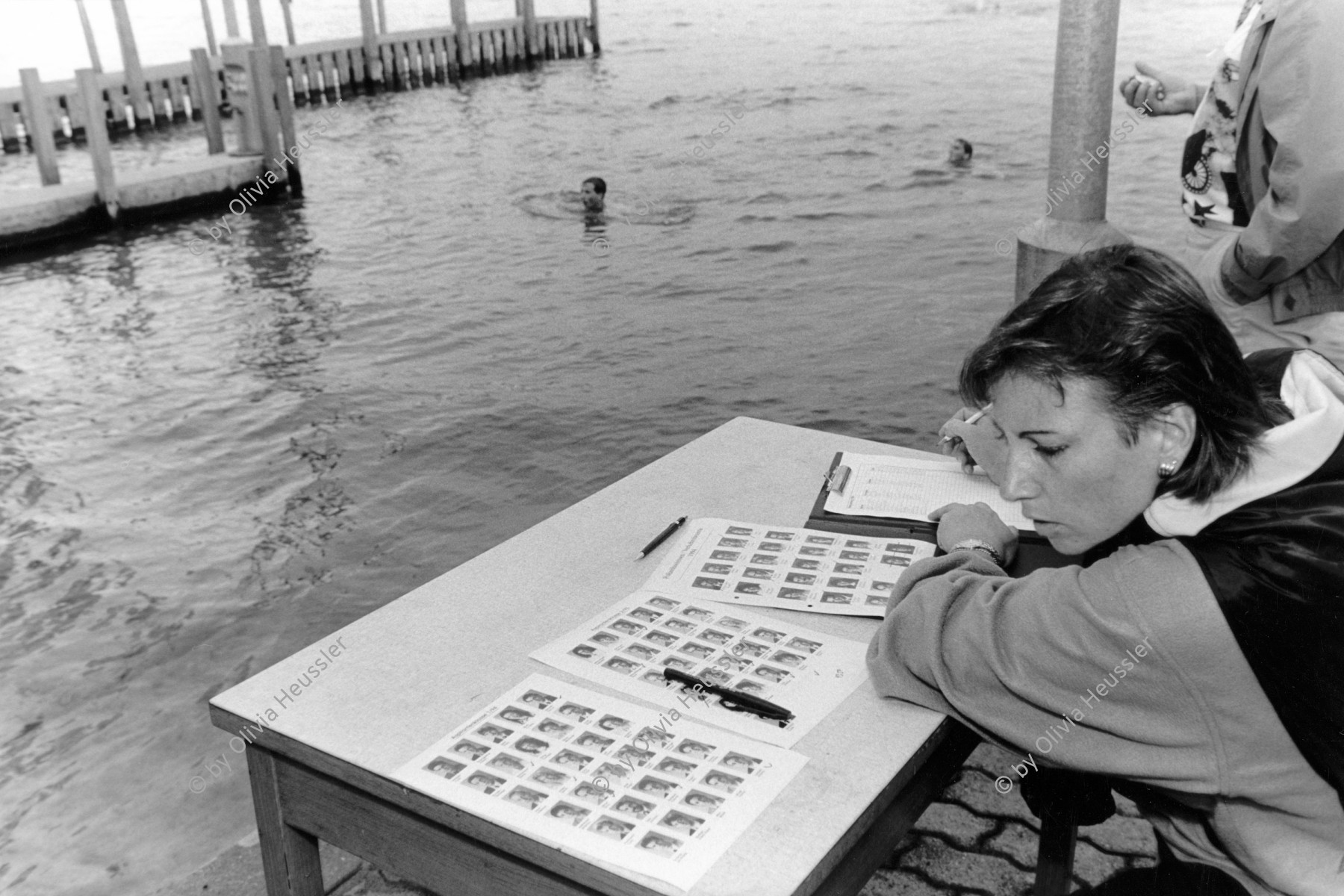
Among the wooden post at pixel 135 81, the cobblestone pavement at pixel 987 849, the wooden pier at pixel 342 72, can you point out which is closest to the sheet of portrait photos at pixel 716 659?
the cobblestone pavement at pixel 987 849

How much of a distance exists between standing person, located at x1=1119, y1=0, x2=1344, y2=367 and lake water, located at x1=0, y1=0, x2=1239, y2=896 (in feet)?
4.85

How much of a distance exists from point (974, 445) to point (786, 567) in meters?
0.62

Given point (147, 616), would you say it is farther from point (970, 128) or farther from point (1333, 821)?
point (970, 128)

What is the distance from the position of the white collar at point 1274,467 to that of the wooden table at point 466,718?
41 cm

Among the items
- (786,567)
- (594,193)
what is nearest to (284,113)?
(594,193)

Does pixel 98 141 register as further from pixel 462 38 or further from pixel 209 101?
pixel 462 38

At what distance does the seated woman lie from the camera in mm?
1515

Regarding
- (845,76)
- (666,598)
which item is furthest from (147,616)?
(845,76)

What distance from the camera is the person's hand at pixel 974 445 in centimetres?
254

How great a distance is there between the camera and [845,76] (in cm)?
2567

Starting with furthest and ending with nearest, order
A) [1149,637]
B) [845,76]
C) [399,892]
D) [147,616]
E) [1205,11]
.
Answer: [1205,11]
[845,76]
[147,616]
[399,892]
[1149,637]

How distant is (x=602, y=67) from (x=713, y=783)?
2944cm

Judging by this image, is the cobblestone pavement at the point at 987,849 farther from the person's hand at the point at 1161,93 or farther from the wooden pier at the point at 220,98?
the wooden pier at the point at 220,98

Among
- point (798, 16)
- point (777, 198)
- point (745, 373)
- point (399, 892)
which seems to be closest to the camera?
point (399, 892)
